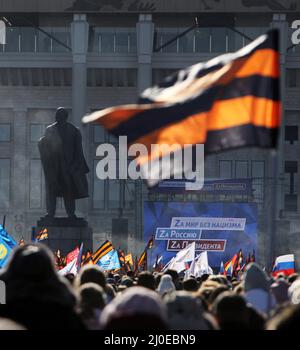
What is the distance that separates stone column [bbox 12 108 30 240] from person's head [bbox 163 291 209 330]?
6656 centimetres

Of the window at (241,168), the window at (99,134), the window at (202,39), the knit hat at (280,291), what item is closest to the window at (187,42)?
the window at (202,39)

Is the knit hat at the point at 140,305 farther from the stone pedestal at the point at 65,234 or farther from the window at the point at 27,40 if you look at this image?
the window at the point at 27,40

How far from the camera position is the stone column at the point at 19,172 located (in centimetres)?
7312

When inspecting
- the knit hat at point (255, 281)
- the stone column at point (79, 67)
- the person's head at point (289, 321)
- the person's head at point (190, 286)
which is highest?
the stone column at point (79, 67)

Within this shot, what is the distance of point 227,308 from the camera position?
22.5 ft

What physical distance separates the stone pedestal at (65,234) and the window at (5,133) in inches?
1964

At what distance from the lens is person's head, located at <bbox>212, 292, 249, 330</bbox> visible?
6.74 m

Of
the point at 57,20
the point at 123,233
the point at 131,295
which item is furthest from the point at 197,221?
the point at 131,295

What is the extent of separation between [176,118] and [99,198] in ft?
217

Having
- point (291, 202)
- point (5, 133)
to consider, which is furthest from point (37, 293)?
point (5, 133)

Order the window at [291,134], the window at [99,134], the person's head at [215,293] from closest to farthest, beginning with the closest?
the person's head at [215,293] < the window at [99,134] < the window at [291,134]

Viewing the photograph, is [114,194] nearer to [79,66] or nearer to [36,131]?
[36,131]
